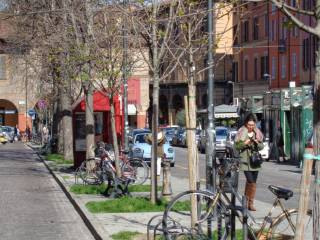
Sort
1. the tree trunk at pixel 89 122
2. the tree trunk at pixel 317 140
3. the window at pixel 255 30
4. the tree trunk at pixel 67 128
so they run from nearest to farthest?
the tree trunk at pixel 317 140 → the tree trunk at pixel 89 122 → the tree trunk at pixel 67 128 → the window at pixel 255 30

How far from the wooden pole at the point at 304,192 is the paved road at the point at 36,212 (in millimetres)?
6181

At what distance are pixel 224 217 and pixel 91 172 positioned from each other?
38.6ft

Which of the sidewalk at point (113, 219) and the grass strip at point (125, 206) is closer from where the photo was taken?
the sidewalk at point (113, 219)

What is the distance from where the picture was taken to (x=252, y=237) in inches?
357

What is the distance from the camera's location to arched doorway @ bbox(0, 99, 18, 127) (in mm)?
86500

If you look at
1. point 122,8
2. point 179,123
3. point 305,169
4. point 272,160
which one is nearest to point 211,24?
point 122,8

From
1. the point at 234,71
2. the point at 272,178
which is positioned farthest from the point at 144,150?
the point at 234,71

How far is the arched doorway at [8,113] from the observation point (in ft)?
284

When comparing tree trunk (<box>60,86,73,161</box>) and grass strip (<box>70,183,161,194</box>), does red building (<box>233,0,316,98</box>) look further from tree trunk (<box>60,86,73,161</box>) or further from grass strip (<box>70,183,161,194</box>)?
grass strip (<box>70,183,161,194</box>)

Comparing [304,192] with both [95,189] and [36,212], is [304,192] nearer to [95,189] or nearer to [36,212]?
[36,212]

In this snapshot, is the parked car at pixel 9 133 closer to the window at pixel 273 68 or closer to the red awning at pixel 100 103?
the window at pixel 273 68

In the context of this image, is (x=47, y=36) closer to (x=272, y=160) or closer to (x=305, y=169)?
(x=272, y=160)

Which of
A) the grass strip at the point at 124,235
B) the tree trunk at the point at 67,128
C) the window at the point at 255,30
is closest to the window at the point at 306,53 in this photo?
the window at the point at 255,30

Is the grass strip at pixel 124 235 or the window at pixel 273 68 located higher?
the window at pixel 273 68
